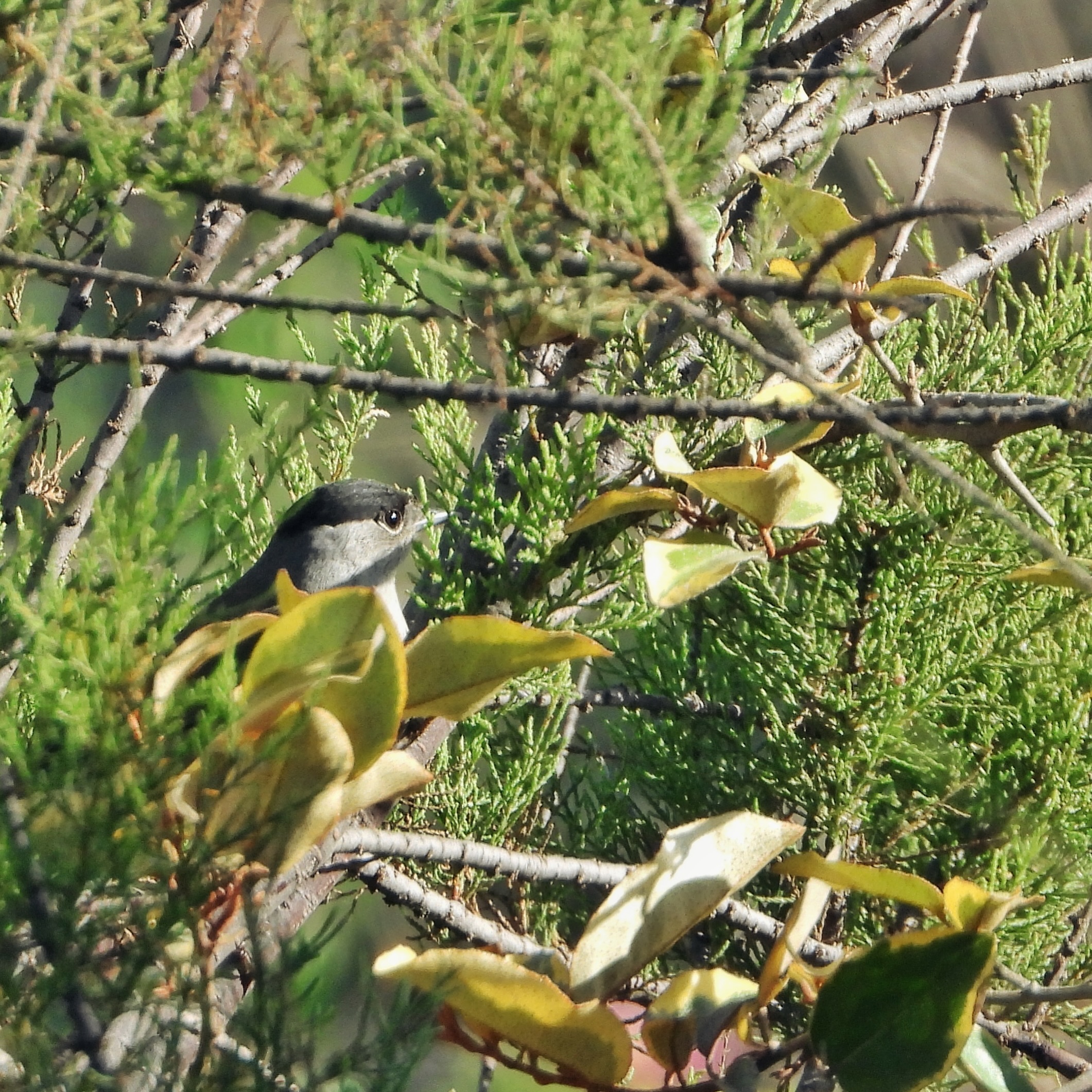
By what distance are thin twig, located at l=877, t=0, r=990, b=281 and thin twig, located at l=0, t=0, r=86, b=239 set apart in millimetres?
988

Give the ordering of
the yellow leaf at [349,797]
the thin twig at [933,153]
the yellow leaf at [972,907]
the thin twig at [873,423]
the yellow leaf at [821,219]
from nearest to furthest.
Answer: the thin twig at [873,423] → the yellow leaf at [349,797] → the yellow leaf at [972,907] → the yellow leaf at [821,219] → the thin twig at [933,153]

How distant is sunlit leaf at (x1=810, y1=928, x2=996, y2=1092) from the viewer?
884 millimetres

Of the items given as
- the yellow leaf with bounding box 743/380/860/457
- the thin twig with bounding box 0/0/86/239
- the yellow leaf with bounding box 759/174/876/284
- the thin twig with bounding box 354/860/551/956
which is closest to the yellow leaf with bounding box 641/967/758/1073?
the thin twig with bounding box 354/860/551/956

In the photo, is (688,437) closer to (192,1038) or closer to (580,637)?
(580,637)

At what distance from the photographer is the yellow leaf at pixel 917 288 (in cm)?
114

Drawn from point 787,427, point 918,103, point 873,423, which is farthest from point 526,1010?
point 918,103

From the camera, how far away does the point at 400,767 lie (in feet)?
2.88

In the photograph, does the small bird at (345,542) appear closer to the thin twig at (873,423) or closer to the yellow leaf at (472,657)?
the yellow leaf at (472,657)

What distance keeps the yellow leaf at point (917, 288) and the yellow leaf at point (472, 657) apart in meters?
0.50

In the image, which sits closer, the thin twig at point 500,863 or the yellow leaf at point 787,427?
the thin twig at point 500,863

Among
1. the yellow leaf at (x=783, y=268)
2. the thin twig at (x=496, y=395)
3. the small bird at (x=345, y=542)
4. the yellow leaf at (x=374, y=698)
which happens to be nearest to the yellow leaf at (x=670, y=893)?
the yellow leaf at (x=374, y=698)

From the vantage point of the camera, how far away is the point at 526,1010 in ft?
2.85

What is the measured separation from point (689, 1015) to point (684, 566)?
37 centimetres

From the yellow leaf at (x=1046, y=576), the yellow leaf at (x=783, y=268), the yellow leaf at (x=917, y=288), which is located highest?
the yellow leaf at (x=783, y=268)
